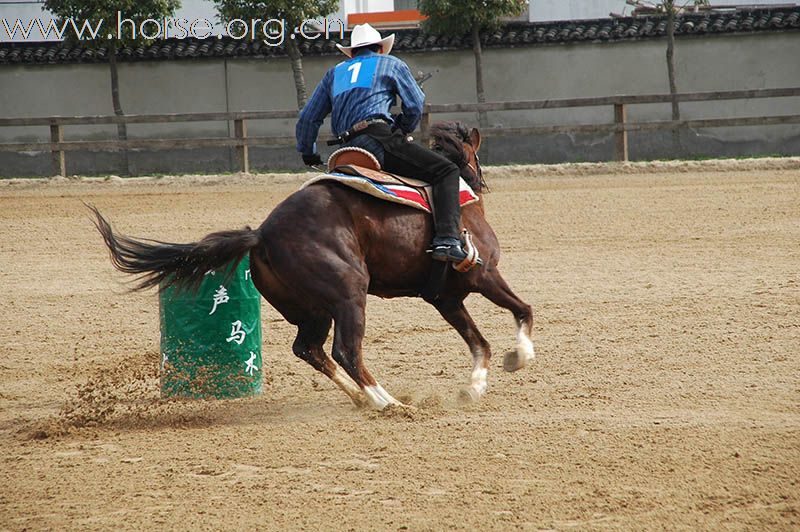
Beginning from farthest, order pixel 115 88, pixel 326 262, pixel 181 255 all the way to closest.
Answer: pixel 115 88 → pixel 181 255 → pixel 326 262

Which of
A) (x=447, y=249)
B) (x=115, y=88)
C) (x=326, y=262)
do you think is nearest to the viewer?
(x=326, y=262)

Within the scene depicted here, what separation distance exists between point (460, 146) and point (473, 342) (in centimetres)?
135

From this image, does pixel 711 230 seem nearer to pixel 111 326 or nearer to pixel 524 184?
pixel 524 184

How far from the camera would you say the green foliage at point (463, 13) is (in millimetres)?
24328

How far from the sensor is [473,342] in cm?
695

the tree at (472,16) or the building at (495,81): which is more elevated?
the tree at (472,16)

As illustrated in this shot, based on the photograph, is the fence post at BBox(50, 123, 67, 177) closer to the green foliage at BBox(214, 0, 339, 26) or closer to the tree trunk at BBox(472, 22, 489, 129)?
the green foliage at BBox(214, 0, 339, 26)

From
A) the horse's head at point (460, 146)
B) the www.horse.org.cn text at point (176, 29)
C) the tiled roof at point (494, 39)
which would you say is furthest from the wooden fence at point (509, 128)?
the horse's head at point (460, 146)

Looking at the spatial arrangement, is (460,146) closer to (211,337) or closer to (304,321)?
(304,321)

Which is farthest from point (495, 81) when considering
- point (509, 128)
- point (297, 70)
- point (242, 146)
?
point (242, 146)

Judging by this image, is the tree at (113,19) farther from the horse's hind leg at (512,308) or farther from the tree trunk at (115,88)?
the horse's hind leg at (512,308)

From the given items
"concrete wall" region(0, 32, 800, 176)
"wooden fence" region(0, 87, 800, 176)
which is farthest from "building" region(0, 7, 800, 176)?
"wooden fence" region(0, 87, 800, 176)

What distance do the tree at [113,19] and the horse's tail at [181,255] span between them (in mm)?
19693

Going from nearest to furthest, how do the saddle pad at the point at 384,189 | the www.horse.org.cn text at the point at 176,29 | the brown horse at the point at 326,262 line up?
the brown horse at the point at 326,262 < the saddle pad at the point at 384,189 < the www.horse.org.cn text at the point at 176,29
